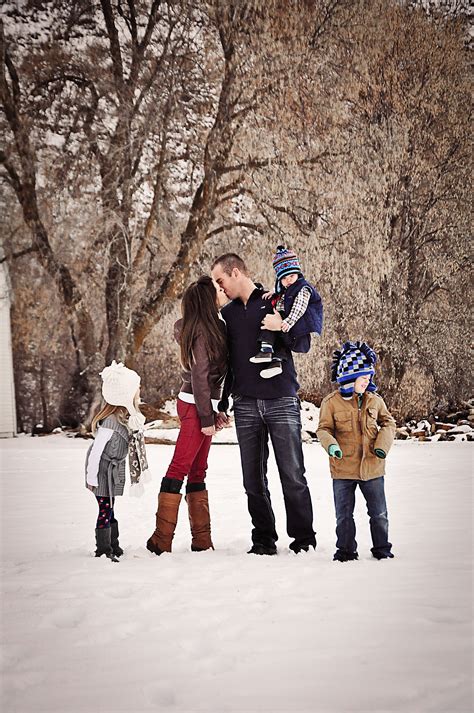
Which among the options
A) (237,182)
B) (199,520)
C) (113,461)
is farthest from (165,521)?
(237,182)

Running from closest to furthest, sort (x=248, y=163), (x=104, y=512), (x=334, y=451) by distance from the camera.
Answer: (x=334, y=451) < (x=104, y=512) < (x=248, y=163)

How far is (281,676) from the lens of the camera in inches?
63.3

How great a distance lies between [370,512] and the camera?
8.85ft

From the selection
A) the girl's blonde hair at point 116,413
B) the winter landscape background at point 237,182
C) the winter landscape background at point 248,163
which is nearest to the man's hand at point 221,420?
the girl's blonde hair at point 116,413

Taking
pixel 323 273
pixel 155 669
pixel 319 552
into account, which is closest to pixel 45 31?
pixel 323 273

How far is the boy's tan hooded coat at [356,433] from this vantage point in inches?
105

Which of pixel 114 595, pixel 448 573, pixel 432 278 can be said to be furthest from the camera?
pixel 432 278

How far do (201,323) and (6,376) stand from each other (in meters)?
7.38

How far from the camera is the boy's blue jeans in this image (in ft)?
8.72

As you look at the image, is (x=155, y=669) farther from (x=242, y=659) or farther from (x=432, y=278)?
(x=432, y=278)

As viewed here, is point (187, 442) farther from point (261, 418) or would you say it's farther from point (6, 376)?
point (6, 376)

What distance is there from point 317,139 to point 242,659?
300 inches

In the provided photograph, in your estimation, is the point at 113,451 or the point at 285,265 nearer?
the point at 113,451

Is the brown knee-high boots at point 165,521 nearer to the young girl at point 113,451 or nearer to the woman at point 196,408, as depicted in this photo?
the woman at point 196,408
